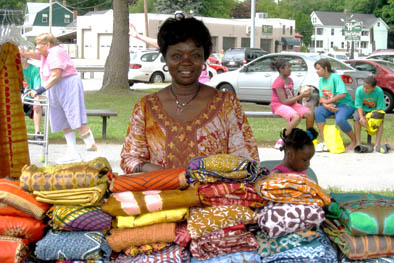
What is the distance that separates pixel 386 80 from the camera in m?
15.7

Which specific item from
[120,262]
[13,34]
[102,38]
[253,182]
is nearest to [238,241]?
[253,182]

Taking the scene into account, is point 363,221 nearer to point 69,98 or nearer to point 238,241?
point 238,241

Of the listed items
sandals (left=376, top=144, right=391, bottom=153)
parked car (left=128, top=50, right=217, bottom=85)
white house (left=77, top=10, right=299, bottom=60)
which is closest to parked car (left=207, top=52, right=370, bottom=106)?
sandals (left=376, top=144, right=391, bottom=153)

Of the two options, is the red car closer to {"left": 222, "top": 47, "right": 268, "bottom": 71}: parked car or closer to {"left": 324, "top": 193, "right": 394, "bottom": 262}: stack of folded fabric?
{"left": 324, "top": 193, "right": 394, "bottom": 262}: stack of folded fabric

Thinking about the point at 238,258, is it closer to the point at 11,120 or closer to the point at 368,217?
the point at 368,217

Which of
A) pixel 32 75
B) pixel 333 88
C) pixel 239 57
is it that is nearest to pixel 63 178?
pixel 32 75

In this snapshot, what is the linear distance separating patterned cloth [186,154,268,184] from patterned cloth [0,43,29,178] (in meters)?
1.62

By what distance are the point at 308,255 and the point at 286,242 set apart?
108 millimetres

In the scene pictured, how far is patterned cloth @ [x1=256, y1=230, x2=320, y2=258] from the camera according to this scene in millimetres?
2389

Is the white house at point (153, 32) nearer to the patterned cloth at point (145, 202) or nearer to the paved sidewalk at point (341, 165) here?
the paved sidewalk at point (341, 165)

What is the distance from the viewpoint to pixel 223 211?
2.40 metres

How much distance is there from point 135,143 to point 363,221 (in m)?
1.29

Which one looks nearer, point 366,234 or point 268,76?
point 366,234

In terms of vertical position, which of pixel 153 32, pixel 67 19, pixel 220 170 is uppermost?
pixel 67 19
